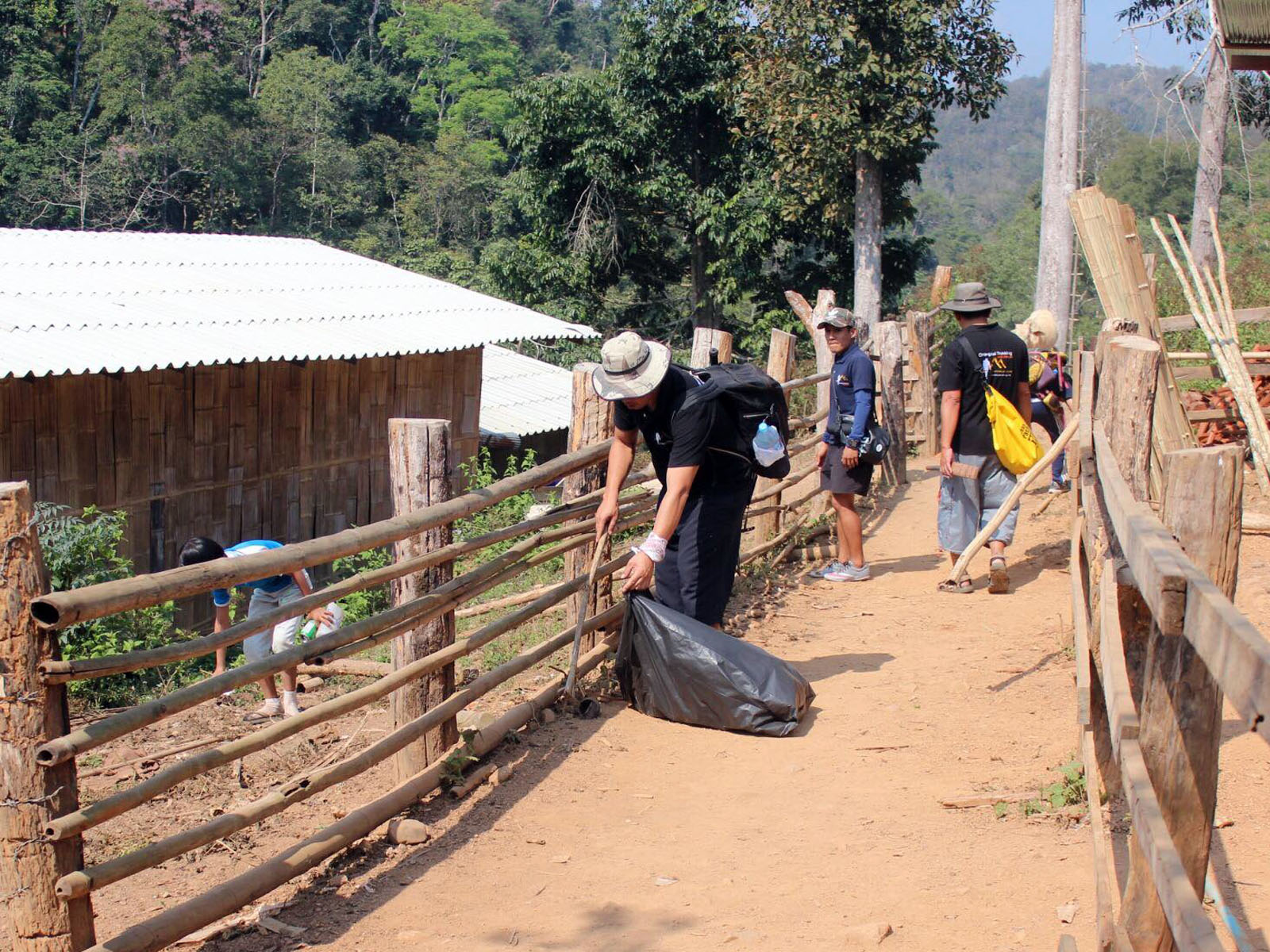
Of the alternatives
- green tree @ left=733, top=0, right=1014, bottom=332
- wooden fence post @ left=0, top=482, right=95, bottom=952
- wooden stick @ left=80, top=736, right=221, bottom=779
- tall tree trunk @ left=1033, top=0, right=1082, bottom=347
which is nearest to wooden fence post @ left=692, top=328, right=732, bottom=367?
wooden stick @ left=80, top=736, right=221, bottom=779

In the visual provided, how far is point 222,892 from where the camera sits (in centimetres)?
326

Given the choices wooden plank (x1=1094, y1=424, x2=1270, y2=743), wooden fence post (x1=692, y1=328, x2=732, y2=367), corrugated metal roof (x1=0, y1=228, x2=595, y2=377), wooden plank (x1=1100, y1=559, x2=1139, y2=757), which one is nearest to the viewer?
wooden plank (x1=1094, y1=424, x2=1270, y2=743)

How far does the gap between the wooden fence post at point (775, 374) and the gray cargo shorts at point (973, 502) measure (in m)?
1.29

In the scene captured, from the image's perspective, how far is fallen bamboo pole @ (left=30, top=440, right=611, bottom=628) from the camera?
273cm

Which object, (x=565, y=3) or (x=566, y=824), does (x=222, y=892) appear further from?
(x=565, y=3)

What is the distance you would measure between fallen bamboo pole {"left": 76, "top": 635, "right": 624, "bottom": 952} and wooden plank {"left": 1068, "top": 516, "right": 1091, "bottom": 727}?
6.80 feet

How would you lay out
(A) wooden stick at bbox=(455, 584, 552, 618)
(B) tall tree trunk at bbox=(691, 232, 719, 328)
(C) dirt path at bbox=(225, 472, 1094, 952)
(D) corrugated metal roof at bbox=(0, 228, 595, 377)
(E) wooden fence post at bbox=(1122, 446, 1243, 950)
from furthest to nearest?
(B) tall tree trunk at bbox=(691, 232, 719, 328) < (D) corrugated metal roof at bbox=(0, 228, 595, 377) < (A) wooden stick at bbox=(455, 584, 552, 618) < (C) dirt path at bbox=(225, 472, 1094, 952) < (E) wooden fence post at bbox=(1122, 446, 1243, 950)

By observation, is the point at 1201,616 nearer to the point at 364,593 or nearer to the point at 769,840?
the point at 769,840

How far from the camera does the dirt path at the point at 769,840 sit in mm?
3307

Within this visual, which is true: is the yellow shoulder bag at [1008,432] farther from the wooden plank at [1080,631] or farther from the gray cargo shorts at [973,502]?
the wooden plank at [1080,631]

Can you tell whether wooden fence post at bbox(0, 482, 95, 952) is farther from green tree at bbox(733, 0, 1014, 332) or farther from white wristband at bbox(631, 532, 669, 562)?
green tree at bbox(733, 0, 1014, 332)

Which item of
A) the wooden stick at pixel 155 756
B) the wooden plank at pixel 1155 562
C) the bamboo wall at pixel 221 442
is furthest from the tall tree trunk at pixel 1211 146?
the wooden plank at pixel 1155 562

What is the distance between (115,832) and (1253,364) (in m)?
7.65

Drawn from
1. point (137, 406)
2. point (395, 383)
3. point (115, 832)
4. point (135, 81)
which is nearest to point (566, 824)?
point (115, 832)
